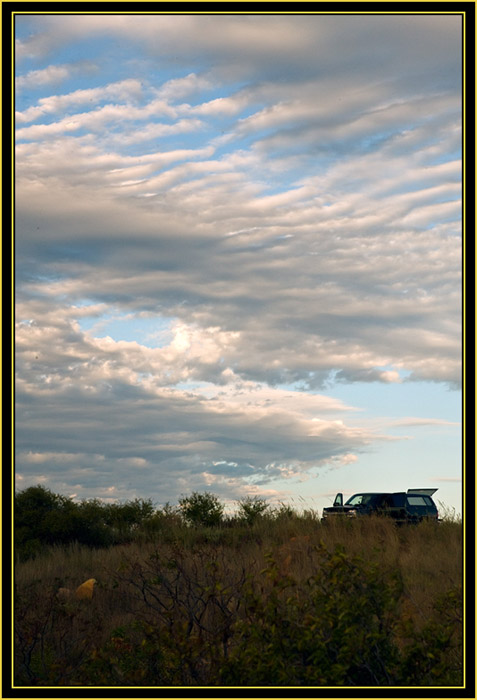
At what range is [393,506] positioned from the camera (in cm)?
2353

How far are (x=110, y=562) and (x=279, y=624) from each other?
44.6 ft

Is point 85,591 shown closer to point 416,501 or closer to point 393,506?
point 393,506

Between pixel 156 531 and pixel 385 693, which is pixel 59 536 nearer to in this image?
pixel 156 531

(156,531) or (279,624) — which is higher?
(279,624)

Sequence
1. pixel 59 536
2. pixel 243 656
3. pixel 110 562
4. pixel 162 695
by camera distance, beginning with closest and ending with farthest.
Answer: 1. pixel 162 695
2. pixel 243 656
3. pixel 110 562
4. pixel 59 536

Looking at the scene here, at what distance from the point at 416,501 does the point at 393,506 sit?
2.71 feet

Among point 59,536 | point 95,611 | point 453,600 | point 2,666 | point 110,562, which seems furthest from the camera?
point 59,536

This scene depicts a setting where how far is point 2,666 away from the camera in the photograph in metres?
5.77

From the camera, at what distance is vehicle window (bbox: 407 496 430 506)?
23.5 meters

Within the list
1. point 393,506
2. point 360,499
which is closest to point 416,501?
point 393,506

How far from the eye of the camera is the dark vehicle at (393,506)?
22672mm

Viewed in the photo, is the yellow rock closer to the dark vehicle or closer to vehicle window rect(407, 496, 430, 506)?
the dark vehicle

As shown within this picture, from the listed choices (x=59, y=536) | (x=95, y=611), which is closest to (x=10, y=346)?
(x=95, y=611)

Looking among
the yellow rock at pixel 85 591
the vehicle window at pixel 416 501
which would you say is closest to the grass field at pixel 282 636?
the yellow rock at pixel 85 591
